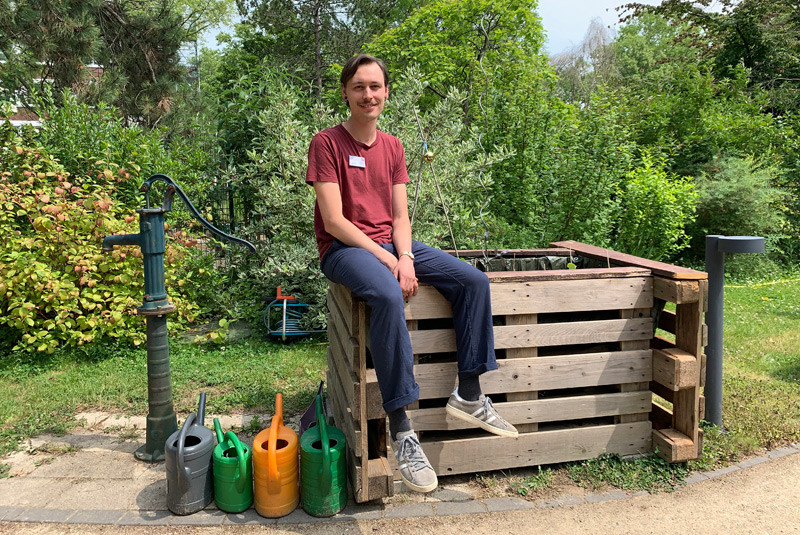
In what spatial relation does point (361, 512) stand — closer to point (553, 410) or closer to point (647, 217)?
point (553, 410)

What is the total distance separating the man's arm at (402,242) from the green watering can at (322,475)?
0.78m

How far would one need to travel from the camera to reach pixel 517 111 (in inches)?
253

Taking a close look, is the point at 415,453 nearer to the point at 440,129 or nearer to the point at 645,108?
the point at 440,129

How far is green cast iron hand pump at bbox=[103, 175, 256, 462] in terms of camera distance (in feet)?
10.0

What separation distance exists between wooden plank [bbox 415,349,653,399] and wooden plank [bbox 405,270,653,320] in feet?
0.82

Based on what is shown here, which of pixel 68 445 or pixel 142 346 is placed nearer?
pixel 68 445

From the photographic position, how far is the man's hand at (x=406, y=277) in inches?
104

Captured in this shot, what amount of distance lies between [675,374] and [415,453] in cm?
139

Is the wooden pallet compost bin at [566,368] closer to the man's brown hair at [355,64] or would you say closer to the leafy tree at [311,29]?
the man's brown hair at [355,64]

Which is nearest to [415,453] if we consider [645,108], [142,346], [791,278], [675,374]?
[675,374]

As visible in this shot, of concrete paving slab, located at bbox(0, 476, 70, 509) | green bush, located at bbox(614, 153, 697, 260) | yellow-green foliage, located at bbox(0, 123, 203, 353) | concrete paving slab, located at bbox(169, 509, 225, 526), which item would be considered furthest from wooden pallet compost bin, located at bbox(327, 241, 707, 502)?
green bush, located at bbox(614, 153, 697, 260)

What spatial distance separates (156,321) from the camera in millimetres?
3135

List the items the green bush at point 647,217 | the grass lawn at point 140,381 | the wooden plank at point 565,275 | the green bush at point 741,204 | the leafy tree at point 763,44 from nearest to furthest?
1. the wooden plank at point 565,275
2. the grass lawn at point 140,381
3. the green bush at point 647,217
4. the green bush at point 741,204
5. the leafy tree at point 763,44

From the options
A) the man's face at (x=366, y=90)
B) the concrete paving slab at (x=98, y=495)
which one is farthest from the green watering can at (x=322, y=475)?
the man's face at (x=366, y=90)
